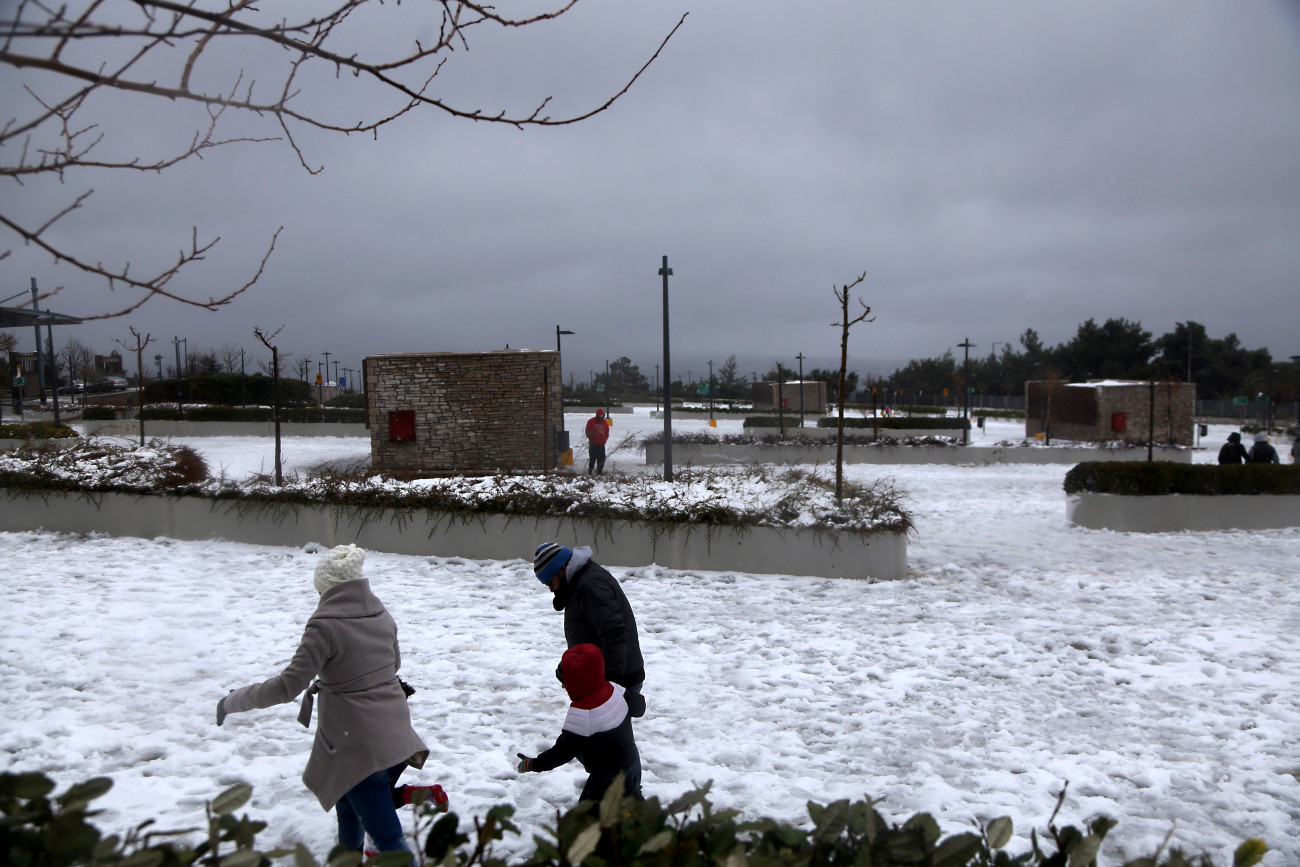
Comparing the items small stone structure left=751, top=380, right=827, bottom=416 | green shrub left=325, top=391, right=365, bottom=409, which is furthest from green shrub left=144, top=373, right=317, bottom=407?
small stone structure left=751, top=380, right=827, bottom=416

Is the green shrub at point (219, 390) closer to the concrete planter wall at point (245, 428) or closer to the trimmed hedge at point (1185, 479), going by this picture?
the concrete planter wall at point (245, 428)

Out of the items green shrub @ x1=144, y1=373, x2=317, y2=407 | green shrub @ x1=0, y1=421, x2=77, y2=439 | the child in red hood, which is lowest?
the child in red hood

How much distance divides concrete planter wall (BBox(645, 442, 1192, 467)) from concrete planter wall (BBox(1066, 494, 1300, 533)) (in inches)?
408

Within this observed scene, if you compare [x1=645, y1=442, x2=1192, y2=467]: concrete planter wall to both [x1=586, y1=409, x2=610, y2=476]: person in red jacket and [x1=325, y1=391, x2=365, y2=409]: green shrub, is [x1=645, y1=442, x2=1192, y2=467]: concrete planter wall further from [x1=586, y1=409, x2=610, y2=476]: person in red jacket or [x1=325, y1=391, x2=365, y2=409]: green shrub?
[x1=325, y1=391, x2=365, y2=409]: green shrub

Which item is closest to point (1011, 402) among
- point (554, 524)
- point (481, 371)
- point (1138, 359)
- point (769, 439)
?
point (1138, 359)

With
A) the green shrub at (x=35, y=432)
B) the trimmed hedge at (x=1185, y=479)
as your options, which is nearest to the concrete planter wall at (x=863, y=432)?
the trimmed hedge at (x=1185, y=479)

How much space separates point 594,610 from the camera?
382 cm

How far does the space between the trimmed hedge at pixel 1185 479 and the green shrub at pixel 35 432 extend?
22826 millimetres

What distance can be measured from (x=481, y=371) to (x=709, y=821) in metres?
15.7

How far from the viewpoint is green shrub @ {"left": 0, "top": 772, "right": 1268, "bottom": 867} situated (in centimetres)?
158

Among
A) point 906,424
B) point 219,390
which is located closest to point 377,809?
point 906,424

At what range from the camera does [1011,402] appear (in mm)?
64812

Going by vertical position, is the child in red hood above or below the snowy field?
above

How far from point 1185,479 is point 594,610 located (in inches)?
Answer: 503
